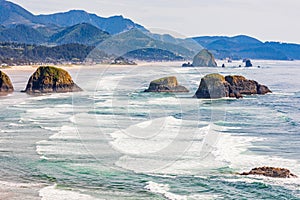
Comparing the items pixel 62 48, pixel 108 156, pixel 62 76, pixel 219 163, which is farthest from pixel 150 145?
pixel 62 48

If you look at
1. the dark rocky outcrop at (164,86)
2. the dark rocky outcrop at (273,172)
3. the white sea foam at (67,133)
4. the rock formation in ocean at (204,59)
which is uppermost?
the rock formation in ocean at (204,59)

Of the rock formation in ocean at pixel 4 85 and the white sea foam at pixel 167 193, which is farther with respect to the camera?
the rock formation in ocean at pixel 4 85

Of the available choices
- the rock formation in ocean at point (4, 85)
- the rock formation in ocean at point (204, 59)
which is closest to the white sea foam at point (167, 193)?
the rock formation in ocean at point (4, 85)

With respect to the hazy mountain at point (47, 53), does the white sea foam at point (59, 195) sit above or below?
below

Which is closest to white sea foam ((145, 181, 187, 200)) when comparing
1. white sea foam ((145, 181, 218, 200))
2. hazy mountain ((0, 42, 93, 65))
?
white sea foam ((145, 181, 218, 200))

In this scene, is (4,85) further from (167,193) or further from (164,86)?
(167,193)

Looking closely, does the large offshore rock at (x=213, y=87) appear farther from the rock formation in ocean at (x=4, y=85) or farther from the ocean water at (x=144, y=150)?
the rock formation in ocean at (x=4, y=85)

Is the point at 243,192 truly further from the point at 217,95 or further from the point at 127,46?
the point at 127,46

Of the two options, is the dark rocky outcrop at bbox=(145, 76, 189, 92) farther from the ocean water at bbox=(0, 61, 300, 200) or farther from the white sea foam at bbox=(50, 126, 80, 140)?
the white sea foam at bbox=(50, 126, 80, 140)
